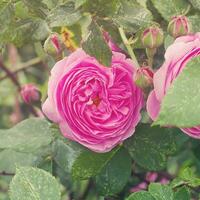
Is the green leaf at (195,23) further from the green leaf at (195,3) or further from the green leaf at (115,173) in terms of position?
the green leaf at (115,173)

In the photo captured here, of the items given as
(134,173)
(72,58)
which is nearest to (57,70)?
(72,58)

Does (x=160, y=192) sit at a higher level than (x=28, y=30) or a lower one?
lower

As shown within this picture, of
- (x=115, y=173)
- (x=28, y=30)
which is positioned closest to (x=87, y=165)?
(x=115, y=173)

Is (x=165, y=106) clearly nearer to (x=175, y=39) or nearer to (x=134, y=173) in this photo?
(x=175, y=39)

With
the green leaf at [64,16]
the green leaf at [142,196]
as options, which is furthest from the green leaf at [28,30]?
the green leaf at [142,196]

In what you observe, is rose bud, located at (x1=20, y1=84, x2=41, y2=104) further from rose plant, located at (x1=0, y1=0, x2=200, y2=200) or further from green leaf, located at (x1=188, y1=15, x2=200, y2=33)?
green leaf, located at (x1=188, y1=15, x2=200, y2=33)

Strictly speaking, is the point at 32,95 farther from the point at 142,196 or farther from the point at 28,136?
the point at 142,196
